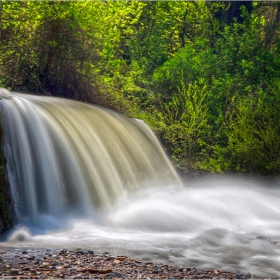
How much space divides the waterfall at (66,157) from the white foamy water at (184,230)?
443 millimetres

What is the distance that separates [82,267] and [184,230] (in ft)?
16.4

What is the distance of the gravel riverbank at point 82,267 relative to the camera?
313 inches

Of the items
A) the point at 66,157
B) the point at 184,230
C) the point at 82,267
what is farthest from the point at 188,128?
the point at 82,267

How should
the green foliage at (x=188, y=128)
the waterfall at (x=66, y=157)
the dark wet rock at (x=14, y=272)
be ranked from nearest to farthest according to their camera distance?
the dark wet rock at (x=14, y=272) < the waterfall at (x=66, y=157) < the green foliage at (x=188, y=128)

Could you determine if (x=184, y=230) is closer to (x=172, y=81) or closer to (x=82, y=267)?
(x=82, y=267)

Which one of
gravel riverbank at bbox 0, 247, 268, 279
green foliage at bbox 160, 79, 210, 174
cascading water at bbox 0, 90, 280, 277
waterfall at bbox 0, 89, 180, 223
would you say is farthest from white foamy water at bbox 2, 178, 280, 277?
green foliage at bbox 160, 79, 210, 174

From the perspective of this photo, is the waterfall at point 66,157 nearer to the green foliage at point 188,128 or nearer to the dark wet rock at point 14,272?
the green foliage at point 188,128

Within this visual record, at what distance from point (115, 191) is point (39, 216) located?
292cm

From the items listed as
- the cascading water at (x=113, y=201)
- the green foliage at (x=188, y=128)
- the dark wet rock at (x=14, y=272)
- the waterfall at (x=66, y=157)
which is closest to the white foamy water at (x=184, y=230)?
the cascading water at (x=113, y=201)

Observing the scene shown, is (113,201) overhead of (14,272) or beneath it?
beneath

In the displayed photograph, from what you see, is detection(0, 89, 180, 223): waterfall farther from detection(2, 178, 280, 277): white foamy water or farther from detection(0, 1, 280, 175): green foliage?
detection(0, 1, 280, 175): green foliage

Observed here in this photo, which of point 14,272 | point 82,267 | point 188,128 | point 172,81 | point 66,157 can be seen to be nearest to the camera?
point 14,272

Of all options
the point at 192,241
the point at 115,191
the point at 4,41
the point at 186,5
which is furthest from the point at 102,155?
the point at 186,5

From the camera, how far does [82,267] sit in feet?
27.9
